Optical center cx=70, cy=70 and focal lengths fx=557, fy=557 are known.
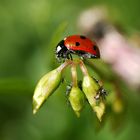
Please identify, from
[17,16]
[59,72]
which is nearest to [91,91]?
[59,72]

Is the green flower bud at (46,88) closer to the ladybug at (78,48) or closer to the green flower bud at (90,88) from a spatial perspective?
the green flower bud at (90,88)

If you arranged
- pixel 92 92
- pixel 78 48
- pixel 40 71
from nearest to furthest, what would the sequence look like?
pixel 92 92 < pixel 78 48 < pixel 40 71

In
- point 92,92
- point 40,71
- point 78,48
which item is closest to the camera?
point 92,92

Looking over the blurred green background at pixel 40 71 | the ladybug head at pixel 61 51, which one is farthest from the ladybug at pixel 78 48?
the blurred green background at pixel 40 71

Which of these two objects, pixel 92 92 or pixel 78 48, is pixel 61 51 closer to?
pixel 78 48

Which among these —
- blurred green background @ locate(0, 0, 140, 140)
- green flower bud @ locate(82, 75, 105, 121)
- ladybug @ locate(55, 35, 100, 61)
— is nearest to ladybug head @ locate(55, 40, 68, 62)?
ladybug @ locate(55, 35, 100, 61)

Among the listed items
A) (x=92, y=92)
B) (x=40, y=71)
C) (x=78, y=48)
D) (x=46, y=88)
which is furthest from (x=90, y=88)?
(x=40, y=71)
